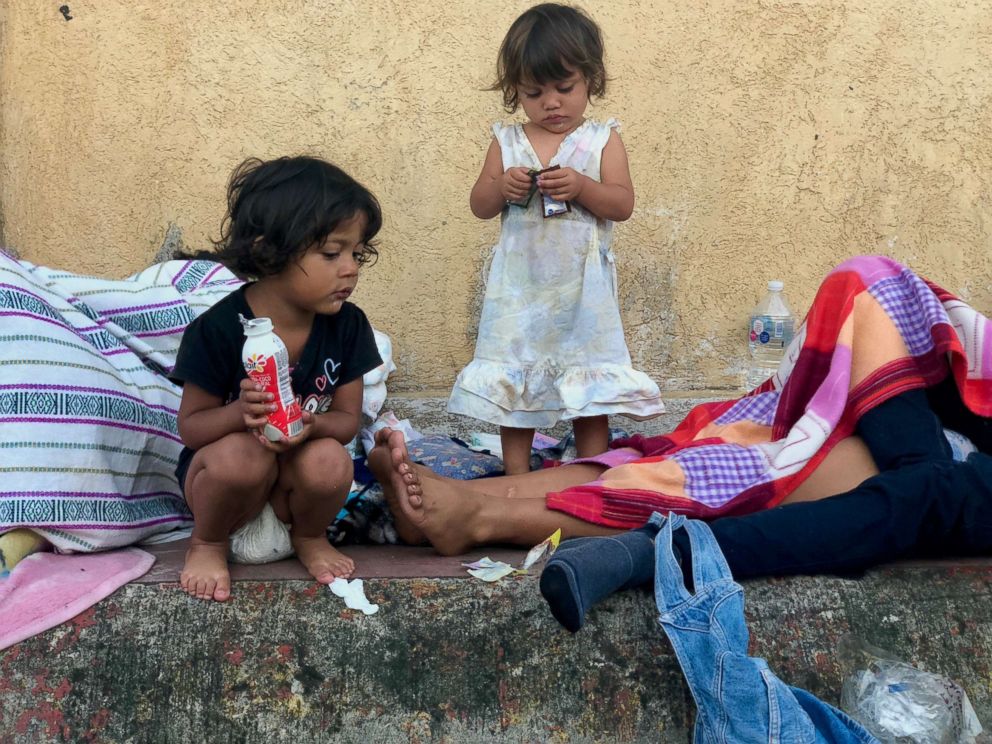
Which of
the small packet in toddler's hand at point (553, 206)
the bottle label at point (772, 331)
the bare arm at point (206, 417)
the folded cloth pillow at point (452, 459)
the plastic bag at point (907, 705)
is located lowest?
the plastic bag at point (907, 705)

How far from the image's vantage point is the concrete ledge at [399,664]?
6.70 feet

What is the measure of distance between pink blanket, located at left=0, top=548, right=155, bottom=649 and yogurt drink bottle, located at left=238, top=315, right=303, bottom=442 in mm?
499

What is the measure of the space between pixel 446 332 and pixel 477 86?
0.93m

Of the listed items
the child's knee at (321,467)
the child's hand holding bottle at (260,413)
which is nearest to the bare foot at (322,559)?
the child's knee at (321,467)

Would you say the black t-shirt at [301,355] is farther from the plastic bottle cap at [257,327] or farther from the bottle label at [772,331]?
the bottle label at [772,331]

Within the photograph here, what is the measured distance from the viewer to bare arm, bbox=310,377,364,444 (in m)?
2.27

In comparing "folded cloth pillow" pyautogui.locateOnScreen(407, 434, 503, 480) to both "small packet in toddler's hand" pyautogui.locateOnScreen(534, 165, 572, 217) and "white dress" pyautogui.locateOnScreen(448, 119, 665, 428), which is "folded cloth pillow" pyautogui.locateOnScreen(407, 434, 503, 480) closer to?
"white dress" pyautogui.locateOnScreen(448, 119, 665, 428)

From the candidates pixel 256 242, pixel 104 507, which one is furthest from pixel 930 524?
pixel 104 507

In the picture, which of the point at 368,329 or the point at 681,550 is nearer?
the point at 681,550

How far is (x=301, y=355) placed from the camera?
2.32 m

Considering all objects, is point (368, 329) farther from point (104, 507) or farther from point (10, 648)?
point (10, 648)

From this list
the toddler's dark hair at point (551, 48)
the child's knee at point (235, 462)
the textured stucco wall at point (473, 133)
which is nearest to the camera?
the child's knee at point (235, 462)

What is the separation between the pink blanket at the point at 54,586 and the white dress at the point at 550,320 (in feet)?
3.90

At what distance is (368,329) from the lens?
2.45 meters
